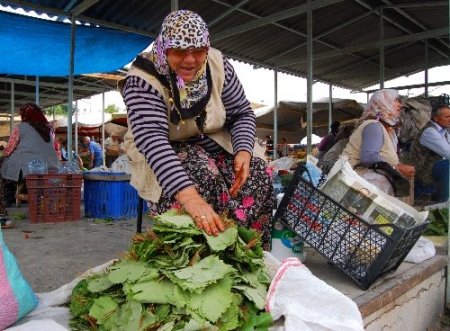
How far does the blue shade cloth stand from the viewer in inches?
222

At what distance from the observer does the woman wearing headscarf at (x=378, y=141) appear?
133 inches

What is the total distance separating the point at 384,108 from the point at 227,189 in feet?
6.77

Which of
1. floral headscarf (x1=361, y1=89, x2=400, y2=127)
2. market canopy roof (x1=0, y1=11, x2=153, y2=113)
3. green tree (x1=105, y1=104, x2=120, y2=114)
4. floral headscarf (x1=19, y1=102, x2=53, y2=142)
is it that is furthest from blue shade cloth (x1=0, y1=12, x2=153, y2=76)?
green tree (x1=105, y1=104, x2=120, y2=114)

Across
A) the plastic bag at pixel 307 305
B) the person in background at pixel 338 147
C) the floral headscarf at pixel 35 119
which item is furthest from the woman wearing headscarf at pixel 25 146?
the plastic bag at pixel 307 305

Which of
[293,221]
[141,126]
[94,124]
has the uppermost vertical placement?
Result: [94,124]

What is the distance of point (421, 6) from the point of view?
7.36 meters

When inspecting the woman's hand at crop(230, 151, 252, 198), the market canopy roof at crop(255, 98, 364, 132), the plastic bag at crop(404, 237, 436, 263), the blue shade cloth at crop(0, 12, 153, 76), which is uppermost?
the blue shade cloth at crop(0, 12, 153, 76)

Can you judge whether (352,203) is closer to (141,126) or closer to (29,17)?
(141,126)

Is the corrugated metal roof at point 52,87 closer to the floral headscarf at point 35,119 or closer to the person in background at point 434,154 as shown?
the floral headscarf at point 35,119

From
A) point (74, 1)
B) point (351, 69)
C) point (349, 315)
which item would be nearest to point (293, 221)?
point (349, 315)

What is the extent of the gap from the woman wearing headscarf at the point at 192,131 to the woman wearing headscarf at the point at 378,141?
55.1 inches

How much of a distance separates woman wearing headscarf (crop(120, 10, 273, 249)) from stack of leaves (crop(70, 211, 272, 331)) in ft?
0.53

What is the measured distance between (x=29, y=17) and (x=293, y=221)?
484cm

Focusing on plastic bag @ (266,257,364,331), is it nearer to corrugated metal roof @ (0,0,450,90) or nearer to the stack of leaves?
the stack of leaves
